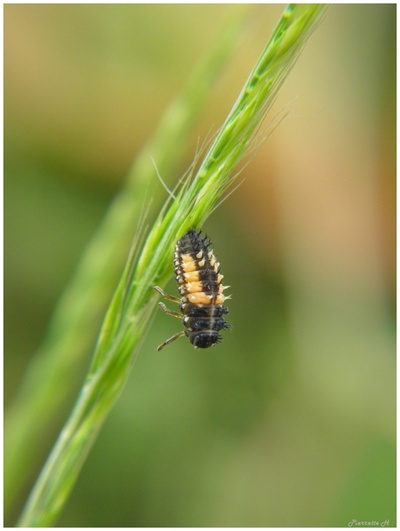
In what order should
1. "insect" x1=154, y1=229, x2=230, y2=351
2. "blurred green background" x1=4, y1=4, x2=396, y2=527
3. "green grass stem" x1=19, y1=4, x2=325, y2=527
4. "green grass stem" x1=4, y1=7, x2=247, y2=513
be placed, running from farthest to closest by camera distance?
"blurred green background" x1=4, y1=4, x2=396, y2=527 < "insect" x1=154, y1=229, x2=230, y2=351 < "green grass stem" x1=4, y1=7, x2=247, y2=513 < "green grass stem" x1=19, y1=4, x2=325, y2=527

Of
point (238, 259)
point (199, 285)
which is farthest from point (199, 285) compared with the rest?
point (238, 259)

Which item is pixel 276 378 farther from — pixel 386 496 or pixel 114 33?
pixel 114 33

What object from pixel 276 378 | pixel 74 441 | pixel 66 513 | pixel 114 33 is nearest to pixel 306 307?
pixel 276 378

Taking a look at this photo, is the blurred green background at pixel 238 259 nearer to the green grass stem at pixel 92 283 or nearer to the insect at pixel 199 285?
the insect at pixel 199 285

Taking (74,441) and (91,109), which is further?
(91,109)

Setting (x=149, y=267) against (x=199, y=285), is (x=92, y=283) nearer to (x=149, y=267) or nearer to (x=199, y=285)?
(x=149, y=267)

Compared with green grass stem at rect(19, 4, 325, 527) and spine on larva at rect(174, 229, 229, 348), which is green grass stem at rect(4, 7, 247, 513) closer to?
green grass stem at rect(19, 4, 325, 527)

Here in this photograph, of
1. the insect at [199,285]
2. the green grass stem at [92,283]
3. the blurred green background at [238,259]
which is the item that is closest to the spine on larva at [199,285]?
the insect at [199,285]

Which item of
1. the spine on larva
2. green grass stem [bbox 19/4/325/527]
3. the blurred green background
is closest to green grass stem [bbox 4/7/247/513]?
green grass stem [bbox 19/4/325/527]
